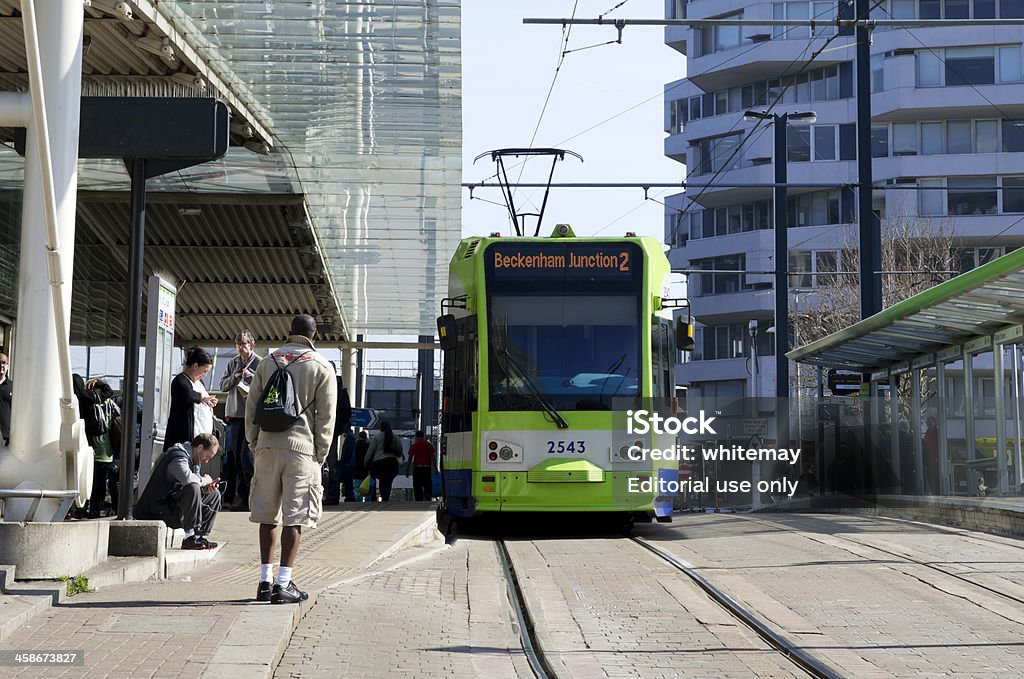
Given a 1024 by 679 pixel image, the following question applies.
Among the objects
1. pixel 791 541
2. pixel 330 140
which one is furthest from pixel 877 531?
pixel 330 140

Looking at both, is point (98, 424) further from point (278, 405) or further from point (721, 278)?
point (721, 278)

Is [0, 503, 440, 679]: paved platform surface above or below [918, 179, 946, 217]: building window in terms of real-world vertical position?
below

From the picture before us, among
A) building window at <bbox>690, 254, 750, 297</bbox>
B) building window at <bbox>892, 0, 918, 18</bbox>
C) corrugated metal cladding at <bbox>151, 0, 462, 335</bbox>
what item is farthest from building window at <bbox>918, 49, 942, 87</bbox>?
corrugated metal cladding at <bbox>151, 0, 462, 335</bbox>

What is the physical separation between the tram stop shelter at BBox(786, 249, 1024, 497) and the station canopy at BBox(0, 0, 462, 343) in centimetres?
587

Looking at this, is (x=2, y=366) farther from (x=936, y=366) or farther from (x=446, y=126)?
(x=936, y=366)

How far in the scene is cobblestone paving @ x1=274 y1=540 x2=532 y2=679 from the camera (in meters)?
6.64

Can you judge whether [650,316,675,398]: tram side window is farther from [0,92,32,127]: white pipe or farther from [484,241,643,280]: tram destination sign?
[0,92,32,127]: white pipe

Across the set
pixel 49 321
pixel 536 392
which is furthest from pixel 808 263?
pixel 49 321

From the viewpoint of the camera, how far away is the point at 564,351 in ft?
50.2

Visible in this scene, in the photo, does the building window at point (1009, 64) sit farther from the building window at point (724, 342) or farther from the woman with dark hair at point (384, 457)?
the woman with dark hair at point (384, 457)

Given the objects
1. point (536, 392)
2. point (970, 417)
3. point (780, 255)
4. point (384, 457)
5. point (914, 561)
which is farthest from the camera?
point (780, 255)

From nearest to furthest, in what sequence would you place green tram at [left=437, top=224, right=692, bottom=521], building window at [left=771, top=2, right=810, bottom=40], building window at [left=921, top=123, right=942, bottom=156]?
green tram at [left=437, top=224, right=692, bottom=521] → building window at [left=921, top=123, right=942, bottom=156] → building window at [left=771, top=2, right=810, bottom=40]

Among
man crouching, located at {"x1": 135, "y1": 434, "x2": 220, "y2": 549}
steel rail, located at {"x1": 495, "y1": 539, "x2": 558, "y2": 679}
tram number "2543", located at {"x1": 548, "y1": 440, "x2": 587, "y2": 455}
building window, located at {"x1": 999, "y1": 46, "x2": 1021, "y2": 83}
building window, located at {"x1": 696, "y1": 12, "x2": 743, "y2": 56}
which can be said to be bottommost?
steel rail, located at {"x1": 495, "y1": 539, "x2": 558, "y2": 679}

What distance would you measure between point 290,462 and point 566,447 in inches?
297
